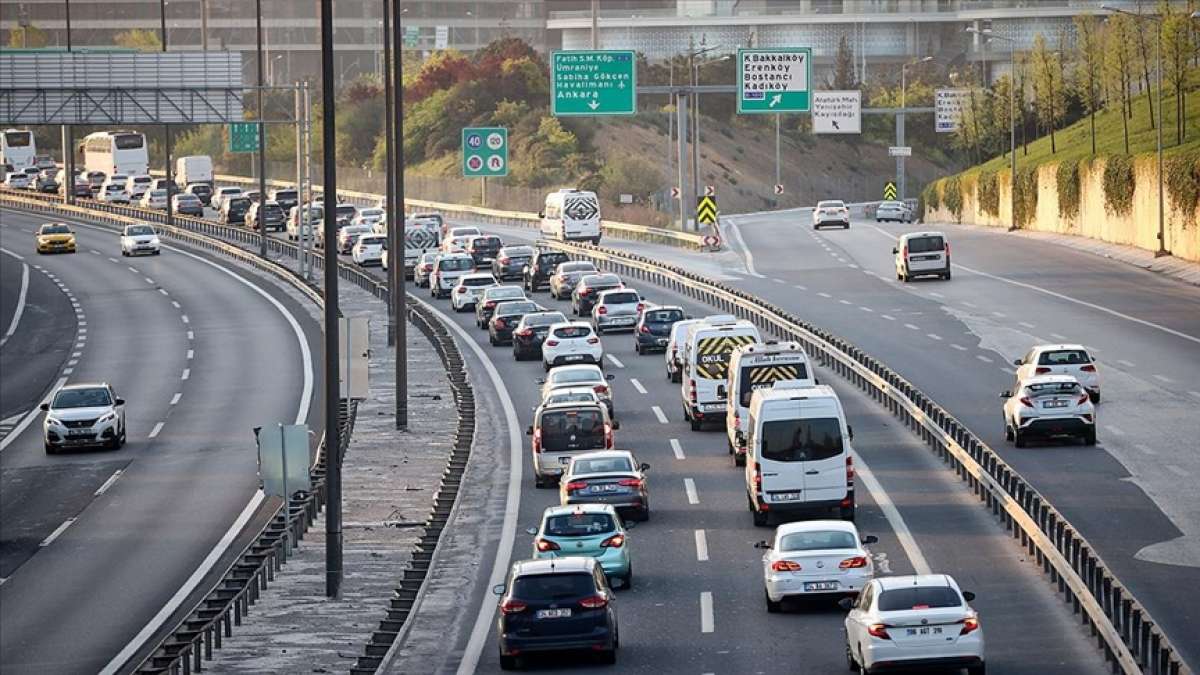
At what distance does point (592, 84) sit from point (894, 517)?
56.7 m

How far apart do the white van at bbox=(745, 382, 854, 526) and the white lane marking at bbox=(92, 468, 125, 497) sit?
16.1m

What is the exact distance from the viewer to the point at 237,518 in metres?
41.2

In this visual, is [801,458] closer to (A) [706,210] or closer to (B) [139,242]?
(A) [706,210]

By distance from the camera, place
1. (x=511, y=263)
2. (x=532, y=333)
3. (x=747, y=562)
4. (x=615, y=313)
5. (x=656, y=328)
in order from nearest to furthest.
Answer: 1. (x=747, y=562)
2. (x=532, y=333)
3. (x=656, y=328)
4. (x=615, y=313)
5. (x=511, y=263)

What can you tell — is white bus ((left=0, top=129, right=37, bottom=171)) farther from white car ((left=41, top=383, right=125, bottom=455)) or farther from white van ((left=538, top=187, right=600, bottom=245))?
white car ((left=41, top=383, right=125, bottom=455))

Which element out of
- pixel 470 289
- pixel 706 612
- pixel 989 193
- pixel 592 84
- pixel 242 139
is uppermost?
pixel 592 84

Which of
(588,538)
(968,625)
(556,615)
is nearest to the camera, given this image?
(968,625)

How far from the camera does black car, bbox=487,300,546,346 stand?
214 feet

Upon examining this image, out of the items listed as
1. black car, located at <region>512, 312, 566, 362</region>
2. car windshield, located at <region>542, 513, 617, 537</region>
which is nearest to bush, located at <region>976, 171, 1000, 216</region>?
black car, located at <region>512, 312, 566, 362</region>

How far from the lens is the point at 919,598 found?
2377cm

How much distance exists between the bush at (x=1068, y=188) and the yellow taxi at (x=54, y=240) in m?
48.4

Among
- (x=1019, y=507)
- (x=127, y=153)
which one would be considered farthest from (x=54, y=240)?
(x=1019, y=507)

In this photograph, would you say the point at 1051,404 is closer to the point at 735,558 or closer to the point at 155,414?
the point at 735,558

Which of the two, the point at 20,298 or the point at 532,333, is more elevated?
the point at 20,298
